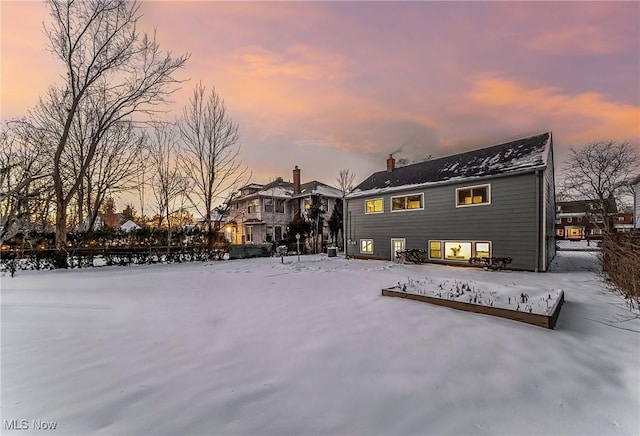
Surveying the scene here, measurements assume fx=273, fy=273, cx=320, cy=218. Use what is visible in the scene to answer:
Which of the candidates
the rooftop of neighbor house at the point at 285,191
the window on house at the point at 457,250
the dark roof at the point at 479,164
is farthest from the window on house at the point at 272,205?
the window on house at the point at 457,250

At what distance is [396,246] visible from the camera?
1606 centimetres

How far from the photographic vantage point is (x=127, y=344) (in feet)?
13.7

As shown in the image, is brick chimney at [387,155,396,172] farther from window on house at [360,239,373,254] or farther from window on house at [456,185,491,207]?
window on house at [456,185,491,207]

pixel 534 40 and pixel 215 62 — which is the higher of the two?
pixel 215 62

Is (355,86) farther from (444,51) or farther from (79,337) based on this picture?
(79,337)

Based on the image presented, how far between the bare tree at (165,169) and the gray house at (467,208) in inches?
535

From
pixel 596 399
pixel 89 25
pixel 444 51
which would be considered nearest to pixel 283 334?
pixel 596 399

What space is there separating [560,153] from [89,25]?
35850 millimetres

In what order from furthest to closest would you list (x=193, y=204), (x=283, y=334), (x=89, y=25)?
1. (x=193, y=204)
2. (x=89, y=25)
3. (x=283, y=334)

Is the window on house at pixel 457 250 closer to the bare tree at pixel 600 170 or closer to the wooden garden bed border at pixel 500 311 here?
the wooden garden bed border at pixel 500 311

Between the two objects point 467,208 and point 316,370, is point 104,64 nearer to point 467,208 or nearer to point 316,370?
point 316,370

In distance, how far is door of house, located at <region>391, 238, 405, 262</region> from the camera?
15725 mm

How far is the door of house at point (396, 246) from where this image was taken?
1573cm

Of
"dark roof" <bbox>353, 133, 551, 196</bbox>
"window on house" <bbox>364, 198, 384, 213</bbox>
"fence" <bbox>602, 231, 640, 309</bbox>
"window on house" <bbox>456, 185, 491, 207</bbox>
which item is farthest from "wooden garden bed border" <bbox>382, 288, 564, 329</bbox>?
"window on house" <bbox>364, 198, 384, 213</bbox>
